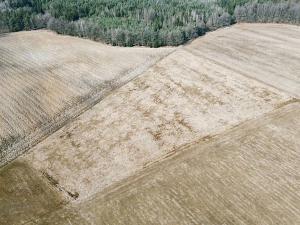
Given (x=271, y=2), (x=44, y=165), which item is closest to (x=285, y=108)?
(x=44, y=165)

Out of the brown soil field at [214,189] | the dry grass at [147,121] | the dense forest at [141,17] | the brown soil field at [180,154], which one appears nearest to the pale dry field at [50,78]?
the brown soil field at [180,154]

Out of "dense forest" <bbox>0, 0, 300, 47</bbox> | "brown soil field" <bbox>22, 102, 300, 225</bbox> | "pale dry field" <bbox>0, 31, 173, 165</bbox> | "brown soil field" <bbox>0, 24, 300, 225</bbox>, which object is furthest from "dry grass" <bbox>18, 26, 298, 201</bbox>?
"dense forest" <bbox>0, 0, 300, 47</bbox>

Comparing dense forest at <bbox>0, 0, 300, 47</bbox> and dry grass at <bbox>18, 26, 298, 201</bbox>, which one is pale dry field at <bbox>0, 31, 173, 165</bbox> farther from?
dense forest at <bbox>0, 0, 300, 47</bbox>

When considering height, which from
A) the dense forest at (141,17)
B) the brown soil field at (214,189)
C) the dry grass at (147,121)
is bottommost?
the dense forest at (141,17)

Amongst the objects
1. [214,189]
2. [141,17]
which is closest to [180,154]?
[214,189]

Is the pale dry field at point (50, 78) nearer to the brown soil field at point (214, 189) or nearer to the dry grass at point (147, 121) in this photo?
the dry grass at point (147, 121)

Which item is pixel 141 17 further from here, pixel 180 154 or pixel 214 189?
pixel 214 189

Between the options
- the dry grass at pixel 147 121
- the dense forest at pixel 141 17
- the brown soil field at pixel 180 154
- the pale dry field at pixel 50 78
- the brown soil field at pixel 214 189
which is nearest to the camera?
the brown soil field at pixel 214 189
